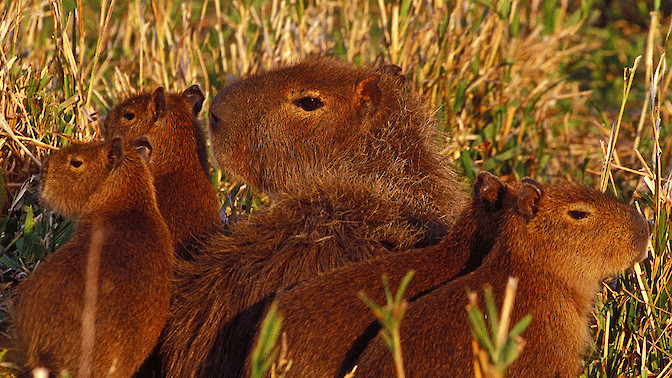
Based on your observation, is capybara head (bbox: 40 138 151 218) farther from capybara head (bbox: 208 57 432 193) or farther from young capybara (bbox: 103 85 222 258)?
capybara head (bbox: 208 57 432 193)

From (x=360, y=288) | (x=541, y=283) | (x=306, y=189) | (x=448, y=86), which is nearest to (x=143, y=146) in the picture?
(x=306, y=189)

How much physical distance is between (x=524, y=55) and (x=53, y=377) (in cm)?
444

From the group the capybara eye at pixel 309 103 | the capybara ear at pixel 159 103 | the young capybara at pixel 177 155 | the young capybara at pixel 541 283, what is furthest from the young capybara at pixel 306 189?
the young capybara at pixel 541 283

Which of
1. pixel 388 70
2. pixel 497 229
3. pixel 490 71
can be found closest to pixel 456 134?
pixel 490 71

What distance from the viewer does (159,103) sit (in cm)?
389

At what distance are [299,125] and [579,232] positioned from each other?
1.36 m

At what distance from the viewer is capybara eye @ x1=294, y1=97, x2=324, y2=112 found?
3.99 metres

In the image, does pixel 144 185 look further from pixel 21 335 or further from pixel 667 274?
pixel 667 274

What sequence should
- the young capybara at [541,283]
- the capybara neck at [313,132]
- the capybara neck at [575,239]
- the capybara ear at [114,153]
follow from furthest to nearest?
the capybara neck at [313,132] → the capybara ear at [114,153] → the capybara neck at [575,239] → the young capybara at [541,283]

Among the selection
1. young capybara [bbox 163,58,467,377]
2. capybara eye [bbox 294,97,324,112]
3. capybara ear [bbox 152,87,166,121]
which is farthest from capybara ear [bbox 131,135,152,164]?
capybara eye [bbox 294,97,324,112]

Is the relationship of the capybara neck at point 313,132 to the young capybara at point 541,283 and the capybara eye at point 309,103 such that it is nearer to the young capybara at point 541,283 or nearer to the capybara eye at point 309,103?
the capybara eye at point 309,103

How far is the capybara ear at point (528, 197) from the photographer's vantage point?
123 inches

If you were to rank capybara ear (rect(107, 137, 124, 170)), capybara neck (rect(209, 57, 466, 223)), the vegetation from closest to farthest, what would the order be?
capybara ear (rect(107, 137, 124, 170)) < the vegetation < capybara neck (rect(209, 57, 466, 223))

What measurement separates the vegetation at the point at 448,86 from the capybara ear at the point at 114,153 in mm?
474
